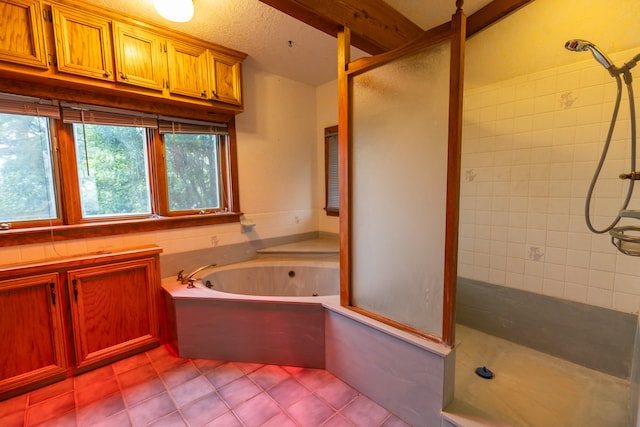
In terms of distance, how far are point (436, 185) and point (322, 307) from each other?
1072mm

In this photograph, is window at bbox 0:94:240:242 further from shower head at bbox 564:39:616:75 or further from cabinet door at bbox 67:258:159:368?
shower head at bbox 564:39:616:75

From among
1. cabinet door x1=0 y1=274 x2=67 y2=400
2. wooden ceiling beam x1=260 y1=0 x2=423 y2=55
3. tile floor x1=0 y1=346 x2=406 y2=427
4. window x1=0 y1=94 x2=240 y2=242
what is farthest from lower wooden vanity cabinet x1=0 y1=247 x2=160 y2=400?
wooden ceiling beam x1=260 y1=0 x2=423 y2=55

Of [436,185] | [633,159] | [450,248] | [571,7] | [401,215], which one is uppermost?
[571,7]

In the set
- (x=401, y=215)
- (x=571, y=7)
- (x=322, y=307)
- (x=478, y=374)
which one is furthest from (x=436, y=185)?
(x=571, y=7)

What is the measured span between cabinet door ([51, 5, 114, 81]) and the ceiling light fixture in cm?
49

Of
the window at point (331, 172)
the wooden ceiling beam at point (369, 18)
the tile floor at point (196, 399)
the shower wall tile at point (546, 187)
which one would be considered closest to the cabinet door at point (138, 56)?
the wooden ceiling beam at point (369, 18)

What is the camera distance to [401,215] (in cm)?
148

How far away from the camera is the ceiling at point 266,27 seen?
1822 millimetres

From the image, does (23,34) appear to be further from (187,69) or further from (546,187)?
(546,187)

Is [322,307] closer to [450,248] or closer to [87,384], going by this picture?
[450,248]

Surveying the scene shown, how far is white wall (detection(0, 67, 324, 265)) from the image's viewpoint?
2.68 meters

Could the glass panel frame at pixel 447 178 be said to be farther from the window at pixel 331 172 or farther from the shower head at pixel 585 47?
the window at pixel 331 172

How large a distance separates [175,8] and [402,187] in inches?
64.7

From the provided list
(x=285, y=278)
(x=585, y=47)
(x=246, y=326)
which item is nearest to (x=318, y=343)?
(x=246, y=326)
